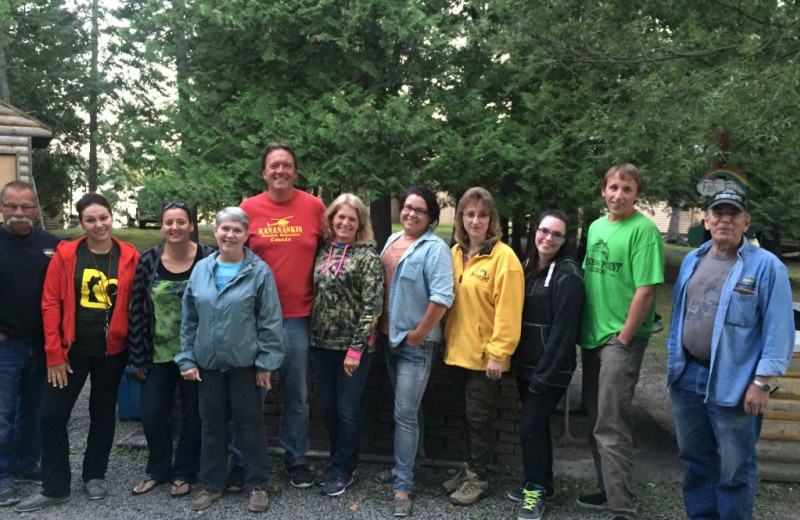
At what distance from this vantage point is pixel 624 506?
3.72 m

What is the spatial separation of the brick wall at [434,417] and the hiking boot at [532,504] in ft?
2.44

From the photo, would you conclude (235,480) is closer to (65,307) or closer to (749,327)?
(65,307)

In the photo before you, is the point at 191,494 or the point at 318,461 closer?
the point at 191,494

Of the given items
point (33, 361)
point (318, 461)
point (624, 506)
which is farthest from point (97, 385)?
point (624, 506)

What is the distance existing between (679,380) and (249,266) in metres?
2.49

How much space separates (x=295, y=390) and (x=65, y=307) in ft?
4.79

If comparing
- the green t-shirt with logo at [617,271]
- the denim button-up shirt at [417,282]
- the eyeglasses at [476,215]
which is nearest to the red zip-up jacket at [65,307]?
the denim button-up shirt at [417,282]

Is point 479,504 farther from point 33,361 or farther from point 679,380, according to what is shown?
point 33,361

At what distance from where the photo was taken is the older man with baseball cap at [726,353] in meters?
3.13

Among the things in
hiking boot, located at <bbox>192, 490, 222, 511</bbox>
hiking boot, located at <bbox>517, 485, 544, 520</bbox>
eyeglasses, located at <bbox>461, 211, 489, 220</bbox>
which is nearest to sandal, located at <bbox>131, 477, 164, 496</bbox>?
hiking boot, located at <bbox>192, 490, 222, 511</bbox>

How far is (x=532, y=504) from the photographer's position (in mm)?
3768

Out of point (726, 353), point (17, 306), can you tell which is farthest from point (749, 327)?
point (17, 306)

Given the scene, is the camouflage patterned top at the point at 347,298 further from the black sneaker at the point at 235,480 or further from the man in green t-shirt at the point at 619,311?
the man in green t-shirt at the point at 619,311

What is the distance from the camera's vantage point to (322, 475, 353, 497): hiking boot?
13.4 feet
